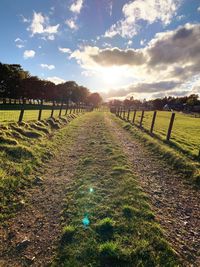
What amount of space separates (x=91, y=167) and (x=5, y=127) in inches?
254

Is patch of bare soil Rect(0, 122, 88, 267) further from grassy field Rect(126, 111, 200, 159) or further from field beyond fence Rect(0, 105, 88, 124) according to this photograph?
field beyond fence Rect(0, 105, 88, 124)

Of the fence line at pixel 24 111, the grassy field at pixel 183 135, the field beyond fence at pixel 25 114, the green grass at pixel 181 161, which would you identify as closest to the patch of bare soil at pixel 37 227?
the green grass at pixel 181 161

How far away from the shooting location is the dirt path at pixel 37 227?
4465 mm

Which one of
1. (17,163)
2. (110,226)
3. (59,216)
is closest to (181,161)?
(110,226)

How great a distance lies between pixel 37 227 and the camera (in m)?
5.50

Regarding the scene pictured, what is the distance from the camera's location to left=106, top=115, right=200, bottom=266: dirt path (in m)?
5.01

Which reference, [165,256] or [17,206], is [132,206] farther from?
[17,206]

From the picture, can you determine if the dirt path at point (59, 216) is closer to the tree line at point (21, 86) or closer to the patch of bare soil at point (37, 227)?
the patch of bare soil at point (37, 227)

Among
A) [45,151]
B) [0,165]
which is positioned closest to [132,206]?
[0,165]

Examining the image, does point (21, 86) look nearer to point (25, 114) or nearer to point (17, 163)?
point (25, 114)

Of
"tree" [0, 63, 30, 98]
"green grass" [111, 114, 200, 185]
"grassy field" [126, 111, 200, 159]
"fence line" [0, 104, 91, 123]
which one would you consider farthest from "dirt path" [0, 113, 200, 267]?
"tree" [0, 63, 30, 98]

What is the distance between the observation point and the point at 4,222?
557 cm

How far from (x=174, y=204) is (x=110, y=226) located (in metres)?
2.74

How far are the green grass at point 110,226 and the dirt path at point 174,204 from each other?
13.7 inches
